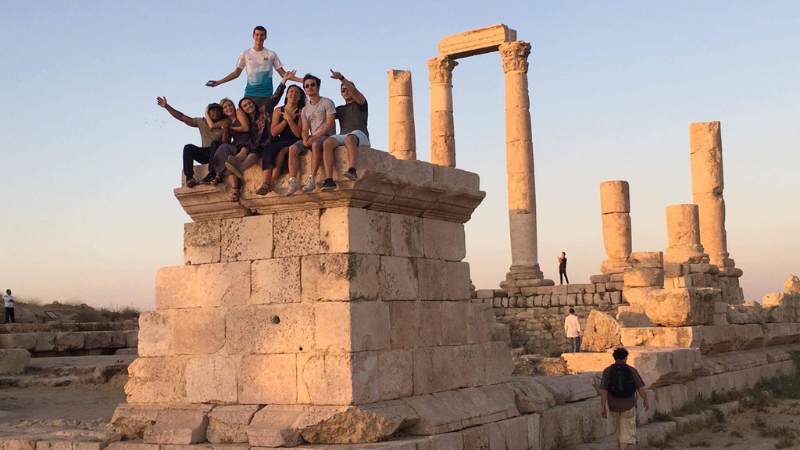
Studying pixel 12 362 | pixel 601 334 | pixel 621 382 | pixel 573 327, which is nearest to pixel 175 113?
pixel 621 382

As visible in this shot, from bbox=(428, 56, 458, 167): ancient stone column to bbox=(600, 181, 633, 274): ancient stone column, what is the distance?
511 cm

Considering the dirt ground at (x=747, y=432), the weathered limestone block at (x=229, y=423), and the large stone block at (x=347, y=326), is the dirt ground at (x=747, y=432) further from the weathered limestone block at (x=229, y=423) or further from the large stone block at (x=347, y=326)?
the weathered limestone block at (x=229, y=423)

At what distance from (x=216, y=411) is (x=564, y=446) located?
141 inches

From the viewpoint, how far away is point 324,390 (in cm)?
673

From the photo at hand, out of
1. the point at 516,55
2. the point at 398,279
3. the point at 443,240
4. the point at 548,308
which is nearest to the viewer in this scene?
the point at 398,279

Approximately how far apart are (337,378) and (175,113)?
3003 millimetres

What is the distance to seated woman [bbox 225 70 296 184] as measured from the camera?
289 inches

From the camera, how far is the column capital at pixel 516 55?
2742 centimetres

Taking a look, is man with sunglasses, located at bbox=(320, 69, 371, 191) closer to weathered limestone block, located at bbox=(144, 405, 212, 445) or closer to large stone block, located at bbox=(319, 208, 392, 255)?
large stone block, located at bbox=(319, 208, 392, 255)

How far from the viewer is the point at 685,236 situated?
24.8 m

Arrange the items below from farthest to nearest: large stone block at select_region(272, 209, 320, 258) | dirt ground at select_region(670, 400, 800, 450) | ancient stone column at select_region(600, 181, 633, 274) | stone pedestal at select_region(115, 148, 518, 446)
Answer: ancient stone column at select_region(600, 181, 633, 274), dirt ground at select_region(670, 400, 800, 450), large stone block at select_region(272, 209, 320, 258), stone pedestal at select_region(115, 148, 518, 446)

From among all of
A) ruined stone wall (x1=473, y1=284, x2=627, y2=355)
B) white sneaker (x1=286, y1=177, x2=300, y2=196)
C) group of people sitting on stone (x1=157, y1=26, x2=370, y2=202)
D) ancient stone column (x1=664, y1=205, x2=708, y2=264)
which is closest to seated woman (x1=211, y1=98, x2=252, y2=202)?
group of people sitting on stone (x1=157, y1=26, x2=370, y2=202)

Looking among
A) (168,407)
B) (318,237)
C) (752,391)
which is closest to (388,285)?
(318,237)

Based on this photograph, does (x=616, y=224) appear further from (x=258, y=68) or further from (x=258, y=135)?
(x=258, y=135)
